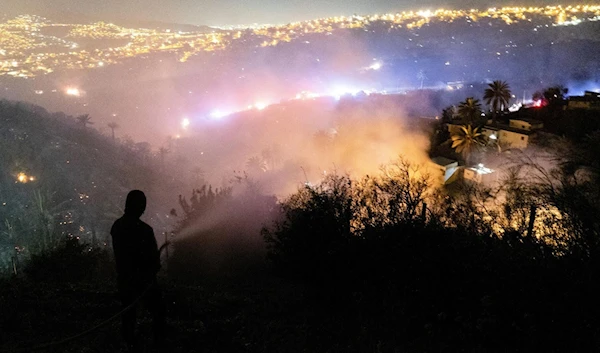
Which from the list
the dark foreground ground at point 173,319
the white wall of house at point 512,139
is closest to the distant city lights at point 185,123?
the white wall of house at point 512,139

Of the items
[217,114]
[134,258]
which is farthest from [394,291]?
[217,114]

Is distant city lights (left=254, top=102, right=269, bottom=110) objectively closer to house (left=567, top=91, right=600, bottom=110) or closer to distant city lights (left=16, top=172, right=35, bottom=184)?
distant city lights (left=16, top=172, right=35, bottom=184)

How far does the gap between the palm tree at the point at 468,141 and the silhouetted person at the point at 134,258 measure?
36508 millimetres

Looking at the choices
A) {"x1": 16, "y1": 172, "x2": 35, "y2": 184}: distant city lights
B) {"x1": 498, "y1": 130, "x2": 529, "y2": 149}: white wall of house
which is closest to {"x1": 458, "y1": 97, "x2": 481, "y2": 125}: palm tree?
{"x1": 498, "y1": 130, "x2": 529, "y2": 149}: white wall of house

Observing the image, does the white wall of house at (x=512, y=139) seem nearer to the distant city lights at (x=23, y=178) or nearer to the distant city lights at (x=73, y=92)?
the distant city lights at (x=23, y=178)

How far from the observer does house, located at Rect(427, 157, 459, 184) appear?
3584 centimetres

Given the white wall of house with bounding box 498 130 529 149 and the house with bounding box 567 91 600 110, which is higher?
the house with bounding box 567 91 600 110

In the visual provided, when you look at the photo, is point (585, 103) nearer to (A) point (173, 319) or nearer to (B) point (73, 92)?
(A) point (173, 319)

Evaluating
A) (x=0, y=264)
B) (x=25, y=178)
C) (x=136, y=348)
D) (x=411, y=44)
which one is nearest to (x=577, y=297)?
(x=136, y=348)

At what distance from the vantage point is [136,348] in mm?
4203

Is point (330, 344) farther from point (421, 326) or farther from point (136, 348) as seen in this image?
point (136, 348)

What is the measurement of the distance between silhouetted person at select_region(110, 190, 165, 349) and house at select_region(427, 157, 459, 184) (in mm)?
35083

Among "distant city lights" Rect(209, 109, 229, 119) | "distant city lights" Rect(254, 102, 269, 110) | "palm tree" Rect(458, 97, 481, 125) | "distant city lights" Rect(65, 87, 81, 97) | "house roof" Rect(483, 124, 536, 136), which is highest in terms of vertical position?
"distant city lights" Rect(65, 87, 81, 97)

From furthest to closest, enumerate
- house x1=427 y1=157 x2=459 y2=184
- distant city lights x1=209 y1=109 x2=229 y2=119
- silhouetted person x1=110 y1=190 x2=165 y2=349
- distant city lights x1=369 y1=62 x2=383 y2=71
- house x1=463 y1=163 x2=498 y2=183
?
distant city lights x1=369 y1=62 x2=383 y2=71
distant city lights x1=209 y1=109 x2=229 y2=119
house x1=427 y1=157 x2=459 y2=184
house x1=463 y1=163 x2=498 y2=183
silhouetted person x1=110 y1=190 x2=165 y2=349
